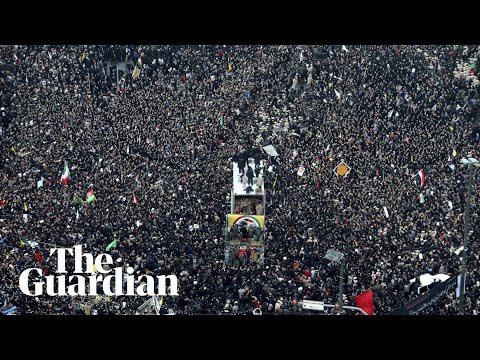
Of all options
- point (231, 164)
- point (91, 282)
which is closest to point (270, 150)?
point (231, 164)

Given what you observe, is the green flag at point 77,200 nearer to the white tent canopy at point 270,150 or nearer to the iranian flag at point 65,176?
the iranian flag at point 65,176

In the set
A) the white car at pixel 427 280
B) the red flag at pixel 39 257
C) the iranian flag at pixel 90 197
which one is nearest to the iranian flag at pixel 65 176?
the iranian flag at pixel 90 197

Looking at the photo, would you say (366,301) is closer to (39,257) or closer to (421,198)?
(421,198)

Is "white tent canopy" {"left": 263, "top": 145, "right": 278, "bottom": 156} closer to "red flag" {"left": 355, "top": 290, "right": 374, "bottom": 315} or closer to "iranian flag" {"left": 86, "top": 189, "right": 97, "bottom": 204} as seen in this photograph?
"iranian flag" {"left": 86, "top": 189, "right": 97, "bottom": 204}

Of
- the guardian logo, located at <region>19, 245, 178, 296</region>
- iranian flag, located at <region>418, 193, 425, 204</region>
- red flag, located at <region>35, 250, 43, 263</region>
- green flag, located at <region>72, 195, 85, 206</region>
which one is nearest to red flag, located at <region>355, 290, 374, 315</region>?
the guardian logo, located at <region>19, 245, 178, 296</region>

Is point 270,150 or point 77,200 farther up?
point 270,150
